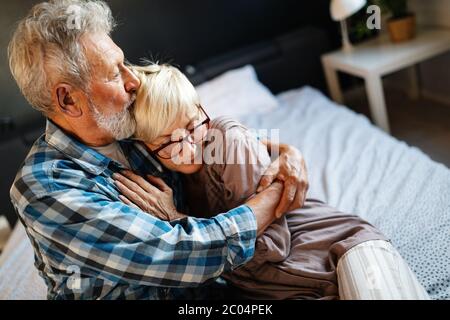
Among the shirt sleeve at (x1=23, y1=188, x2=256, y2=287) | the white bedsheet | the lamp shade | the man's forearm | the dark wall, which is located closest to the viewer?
the shirt sleeve at (x1=23, y1=188, x2=256, y2=287)

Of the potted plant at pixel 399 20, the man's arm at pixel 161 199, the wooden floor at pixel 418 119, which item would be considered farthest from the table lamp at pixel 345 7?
the man's arm at pixel 161 199

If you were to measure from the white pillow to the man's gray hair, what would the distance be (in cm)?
130

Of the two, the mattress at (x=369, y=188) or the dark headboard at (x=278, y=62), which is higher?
the dark headboard at (x=278, y=62)

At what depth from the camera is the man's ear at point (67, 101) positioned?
3.16 feet

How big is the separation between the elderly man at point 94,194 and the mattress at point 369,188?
1.16 ft

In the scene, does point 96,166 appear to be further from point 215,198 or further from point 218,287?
point 218,287

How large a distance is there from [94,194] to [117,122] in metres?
0.19

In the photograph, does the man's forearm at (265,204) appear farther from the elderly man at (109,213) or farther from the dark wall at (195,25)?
the dark wall at (195,25)

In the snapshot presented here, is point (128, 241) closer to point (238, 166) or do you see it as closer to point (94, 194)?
point (94, 194)

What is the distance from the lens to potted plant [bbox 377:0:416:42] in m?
2.33

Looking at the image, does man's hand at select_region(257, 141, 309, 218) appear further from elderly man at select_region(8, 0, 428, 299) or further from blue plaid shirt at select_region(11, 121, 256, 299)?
blue plaid shirt at select_region(11, 121, 256, 299)

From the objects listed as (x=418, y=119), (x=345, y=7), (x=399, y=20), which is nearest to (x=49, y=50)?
(x=345, y=7)

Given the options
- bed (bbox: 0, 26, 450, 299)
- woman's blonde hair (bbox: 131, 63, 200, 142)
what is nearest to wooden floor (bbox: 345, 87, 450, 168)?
bed (bbox: 0, 26, 450, 299)

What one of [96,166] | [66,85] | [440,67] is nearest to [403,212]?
[96,166]
